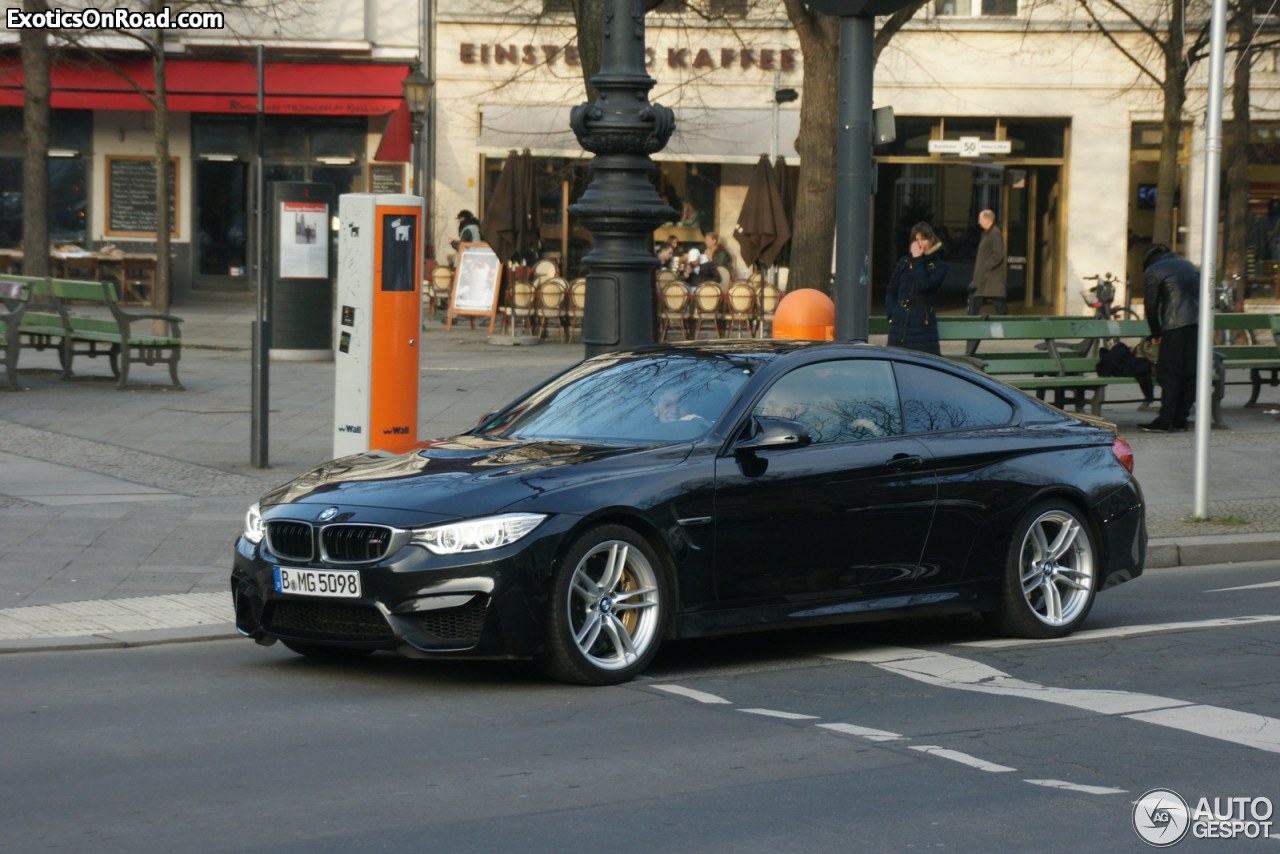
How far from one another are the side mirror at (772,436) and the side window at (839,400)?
0.66 feet

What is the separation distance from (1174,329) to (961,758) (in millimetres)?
12285

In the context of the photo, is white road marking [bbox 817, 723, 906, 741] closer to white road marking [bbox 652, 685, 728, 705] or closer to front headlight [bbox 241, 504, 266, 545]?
white road marking [bbox 652, 685, 728, 705]

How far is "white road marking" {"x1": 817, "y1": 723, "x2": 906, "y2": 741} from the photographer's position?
6941 millimetres

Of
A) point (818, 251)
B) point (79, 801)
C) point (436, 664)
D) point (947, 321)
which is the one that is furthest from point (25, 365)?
point (79, 801)

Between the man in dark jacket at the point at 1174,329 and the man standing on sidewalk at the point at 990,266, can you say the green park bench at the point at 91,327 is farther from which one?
the man standing on sidewalk at the point at 990,266

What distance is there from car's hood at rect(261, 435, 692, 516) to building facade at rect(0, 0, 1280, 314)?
91.8 ft

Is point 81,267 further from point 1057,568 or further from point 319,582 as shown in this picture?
point 319,582

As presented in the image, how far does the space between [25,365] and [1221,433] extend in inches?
514

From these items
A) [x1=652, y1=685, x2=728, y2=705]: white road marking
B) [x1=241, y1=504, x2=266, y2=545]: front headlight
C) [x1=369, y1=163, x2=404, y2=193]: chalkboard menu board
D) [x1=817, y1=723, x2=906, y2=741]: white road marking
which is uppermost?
[x1=369, y1=163, x2=404, y2=193]: chalkboard menu board

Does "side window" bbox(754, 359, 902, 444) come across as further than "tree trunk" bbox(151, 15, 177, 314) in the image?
No

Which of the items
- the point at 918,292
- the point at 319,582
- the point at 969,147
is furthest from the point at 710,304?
the point at 319,582

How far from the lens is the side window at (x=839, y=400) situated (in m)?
8.52

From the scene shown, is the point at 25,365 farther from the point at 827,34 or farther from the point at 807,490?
the point at 807,490

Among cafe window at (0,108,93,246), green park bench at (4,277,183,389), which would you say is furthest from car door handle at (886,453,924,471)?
cafe window at (0,108,93,246)
